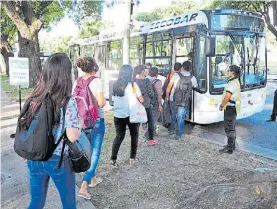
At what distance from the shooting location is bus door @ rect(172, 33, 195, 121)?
826 centimetres

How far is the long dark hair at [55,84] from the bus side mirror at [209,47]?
5498 millimetres

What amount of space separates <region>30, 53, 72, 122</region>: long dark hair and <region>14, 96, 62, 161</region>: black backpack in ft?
0.14

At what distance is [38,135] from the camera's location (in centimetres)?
251

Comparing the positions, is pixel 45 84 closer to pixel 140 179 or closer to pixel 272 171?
pixel 140 179

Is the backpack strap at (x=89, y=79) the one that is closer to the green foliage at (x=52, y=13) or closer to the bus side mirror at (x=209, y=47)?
the bus side mirror at (x=209, y=47)

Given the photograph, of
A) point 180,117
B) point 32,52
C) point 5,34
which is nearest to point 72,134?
point 180,117

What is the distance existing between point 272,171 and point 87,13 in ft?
76.7

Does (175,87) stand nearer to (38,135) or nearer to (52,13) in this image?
(38,135)

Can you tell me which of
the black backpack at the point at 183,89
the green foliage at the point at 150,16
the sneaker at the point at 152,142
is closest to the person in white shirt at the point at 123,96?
the sneaker at the point at 152,142

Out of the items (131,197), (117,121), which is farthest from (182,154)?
(131,197)

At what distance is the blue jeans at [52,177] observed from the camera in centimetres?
264

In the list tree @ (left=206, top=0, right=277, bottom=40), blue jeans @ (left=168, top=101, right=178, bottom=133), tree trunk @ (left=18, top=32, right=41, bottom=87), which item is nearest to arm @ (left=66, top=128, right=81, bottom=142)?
blue jeans @ (left=168, top=101, right=178, bottom=133)

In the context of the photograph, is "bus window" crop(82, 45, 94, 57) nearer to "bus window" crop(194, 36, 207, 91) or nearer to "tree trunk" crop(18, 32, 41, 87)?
"tree trunk" crop(18, 32, 41, 87)

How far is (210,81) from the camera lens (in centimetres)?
813
